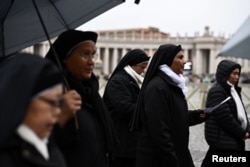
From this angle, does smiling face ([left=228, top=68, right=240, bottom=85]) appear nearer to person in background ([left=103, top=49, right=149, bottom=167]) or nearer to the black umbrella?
person in background ([left=103, top=49, right=149, bottom=167])

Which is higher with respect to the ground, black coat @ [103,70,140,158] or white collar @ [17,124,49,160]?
white collar @ [17,124,49,160]

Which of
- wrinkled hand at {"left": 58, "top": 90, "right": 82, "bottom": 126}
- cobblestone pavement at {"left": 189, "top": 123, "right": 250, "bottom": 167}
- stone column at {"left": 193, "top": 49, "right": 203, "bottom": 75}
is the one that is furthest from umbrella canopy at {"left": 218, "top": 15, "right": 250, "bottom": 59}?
stone column at {"left": 193, "top": 49, "right": 203, "bottom": 75}

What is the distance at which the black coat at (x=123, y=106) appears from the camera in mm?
4789

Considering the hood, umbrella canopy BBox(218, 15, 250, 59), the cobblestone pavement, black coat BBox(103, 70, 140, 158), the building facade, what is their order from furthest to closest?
1. the building facade
2. the cobblestone pavement
3. the hood
4. black coat BBox(103, 70, 140, 158)
5. umbrella canopy BBox(218, 15, 250, 59)

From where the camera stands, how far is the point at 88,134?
9.04 feet

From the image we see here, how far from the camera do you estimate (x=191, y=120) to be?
14.1ft

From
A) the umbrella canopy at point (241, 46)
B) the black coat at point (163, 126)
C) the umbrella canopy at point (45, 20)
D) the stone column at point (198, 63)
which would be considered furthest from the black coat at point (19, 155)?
the stone column at point (198, 63)

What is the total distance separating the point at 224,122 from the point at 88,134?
2.32 meters

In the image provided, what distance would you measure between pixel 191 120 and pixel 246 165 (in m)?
0.78

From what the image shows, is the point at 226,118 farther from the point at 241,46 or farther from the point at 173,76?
the point at 173,76

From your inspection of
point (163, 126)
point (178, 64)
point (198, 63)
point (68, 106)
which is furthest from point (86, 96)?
point (198, 63)

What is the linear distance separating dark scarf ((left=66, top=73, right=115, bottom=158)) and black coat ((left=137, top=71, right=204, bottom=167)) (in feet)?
2.62

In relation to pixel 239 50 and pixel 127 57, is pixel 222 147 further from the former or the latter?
pixel 127 57

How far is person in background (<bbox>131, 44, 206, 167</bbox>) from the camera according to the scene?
3.70m
